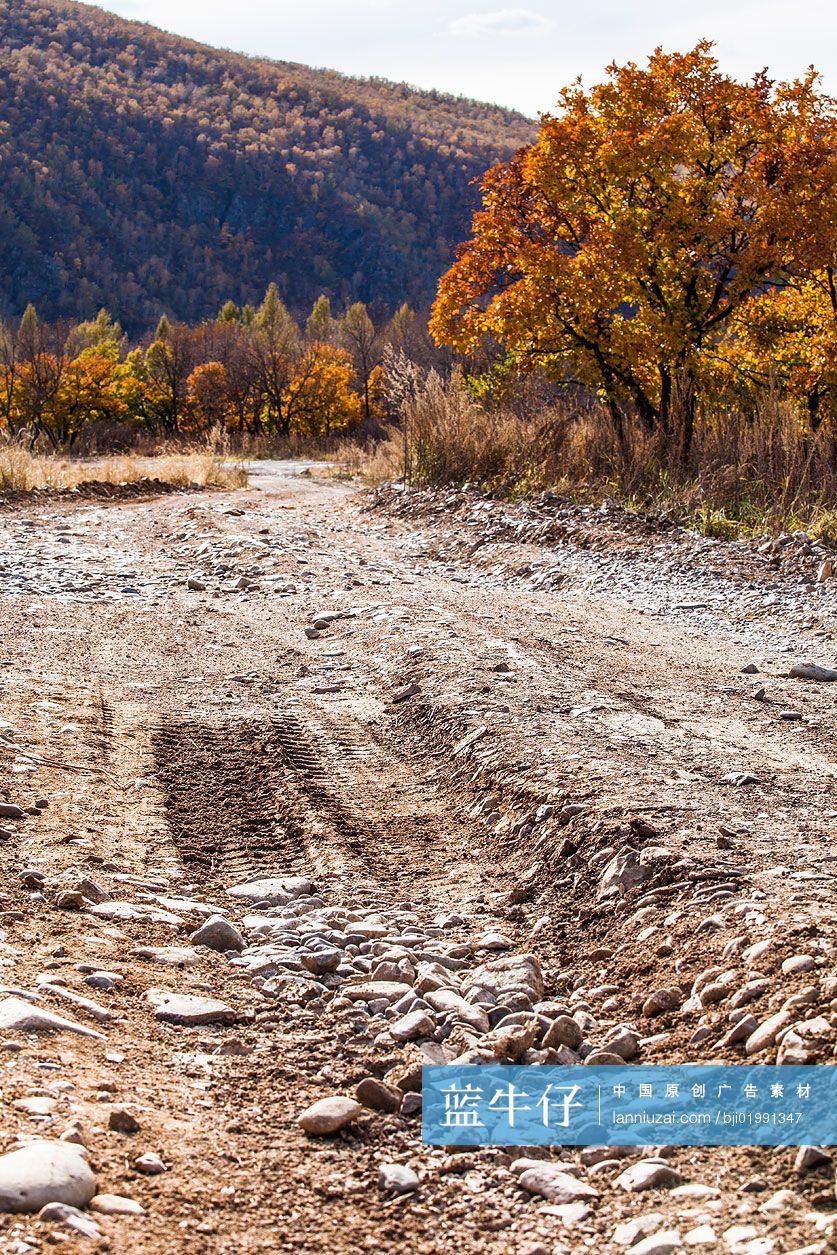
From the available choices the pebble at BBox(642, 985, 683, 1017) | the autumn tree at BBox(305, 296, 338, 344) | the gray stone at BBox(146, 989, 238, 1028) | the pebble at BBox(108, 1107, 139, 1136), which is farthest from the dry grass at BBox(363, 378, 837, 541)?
the autumn tree at BBox(305, 296, 338, 344)

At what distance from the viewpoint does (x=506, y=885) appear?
12.1ft

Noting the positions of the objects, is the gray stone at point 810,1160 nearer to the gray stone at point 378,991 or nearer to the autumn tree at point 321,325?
the gray stone at point 378,991

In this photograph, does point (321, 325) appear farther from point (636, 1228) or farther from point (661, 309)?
point (636, 1228)

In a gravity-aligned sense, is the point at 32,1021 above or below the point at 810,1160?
below

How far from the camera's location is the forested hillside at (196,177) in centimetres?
11931

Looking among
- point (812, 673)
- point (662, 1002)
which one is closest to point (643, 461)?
point (812, 673)

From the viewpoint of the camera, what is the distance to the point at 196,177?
136250mm

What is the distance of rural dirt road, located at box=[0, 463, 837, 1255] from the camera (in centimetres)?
204

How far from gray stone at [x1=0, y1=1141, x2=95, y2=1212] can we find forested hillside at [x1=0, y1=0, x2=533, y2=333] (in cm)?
11804

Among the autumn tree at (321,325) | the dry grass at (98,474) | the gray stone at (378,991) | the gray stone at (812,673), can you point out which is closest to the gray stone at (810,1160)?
the gray stone at (378,991)

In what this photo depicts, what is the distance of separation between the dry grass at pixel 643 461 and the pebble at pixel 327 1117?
8.01 metres

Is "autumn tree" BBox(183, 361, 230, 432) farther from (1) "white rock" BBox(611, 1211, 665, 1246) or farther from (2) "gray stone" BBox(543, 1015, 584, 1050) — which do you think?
(1) "white rock" BBox(611, 1211, 665, 1246)

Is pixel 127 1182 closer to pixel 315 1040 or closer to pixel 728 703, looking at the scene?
pixel 315 1040

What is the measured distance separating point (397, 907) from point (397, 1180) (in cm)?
139
